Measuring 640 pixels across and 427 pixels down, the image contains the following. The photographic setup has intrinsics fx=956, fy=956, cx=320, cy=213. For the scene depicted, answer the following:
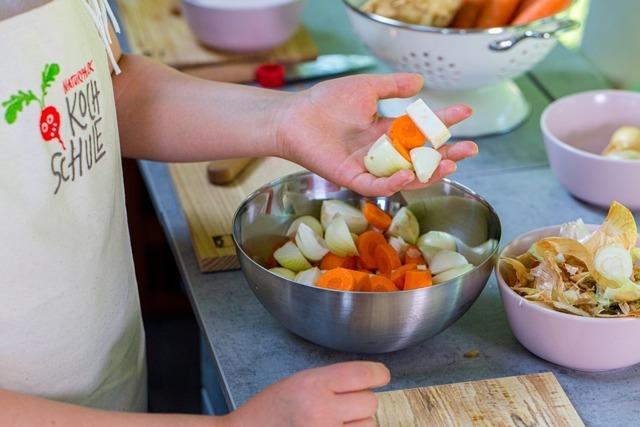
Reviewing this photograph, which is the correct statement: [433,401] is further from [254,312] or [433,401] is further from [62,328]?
[62,328]

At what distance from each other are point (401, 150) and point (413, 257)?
12cm

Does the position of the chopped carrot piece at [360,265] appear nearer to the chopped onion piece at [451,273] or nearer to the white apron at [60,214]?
the chopped onion piece at [451,273]

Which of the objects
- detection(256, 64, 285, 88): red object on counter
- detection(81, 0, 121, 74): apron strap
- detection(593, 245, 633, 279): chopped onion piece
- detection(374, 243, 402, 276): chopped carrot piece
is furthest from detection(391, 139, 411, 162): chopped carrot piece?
detection(256, 64, 285, 88): red object on counter

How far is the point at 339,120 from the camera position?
111 centimetres

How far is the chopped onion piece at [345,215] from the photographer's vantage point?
1103mm

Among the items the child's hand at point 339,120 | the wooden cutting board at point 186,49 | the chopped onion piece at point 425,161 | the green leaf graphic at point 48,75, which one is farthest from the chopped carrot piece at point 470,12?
the green leaf graphic at point 48,75

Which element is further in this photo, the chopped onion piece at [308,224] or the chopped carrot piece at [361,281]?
the chopped onion piece at [308,224]

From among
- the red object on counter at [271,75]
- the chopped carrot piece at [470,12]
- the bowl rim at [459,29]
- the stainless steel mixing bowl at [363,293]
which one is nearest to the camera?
the stainless steel mixing bowl at [363,293]

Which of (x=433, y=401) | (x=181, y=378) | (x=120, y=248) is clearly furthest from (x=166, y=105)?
(x=181, y=378)

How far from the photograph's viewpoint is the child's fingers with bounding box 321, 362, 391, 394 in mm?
832

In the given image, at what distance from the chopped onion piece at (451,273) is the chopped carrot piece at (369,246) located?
0.08m

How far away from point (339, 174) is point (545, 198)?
398 millimetres

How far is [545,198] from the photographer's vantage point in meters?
1.33

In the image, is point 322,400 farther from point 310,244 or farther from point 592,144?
point 592,144
